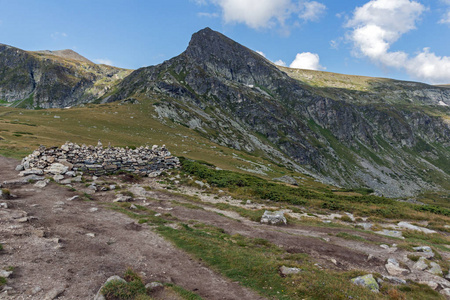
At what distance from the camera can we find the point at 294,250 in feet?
55.1

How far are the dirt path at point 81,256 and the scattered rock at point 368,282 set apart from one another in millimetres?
6305

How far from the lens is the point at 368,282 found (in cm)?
1217

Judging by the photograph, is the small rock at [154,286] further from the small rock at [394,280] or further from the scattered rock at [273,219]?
the scattered rock at [273,219]

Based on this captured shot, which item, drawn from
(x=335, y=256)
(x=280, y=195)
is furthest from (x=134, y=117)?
(x=335, y=256)

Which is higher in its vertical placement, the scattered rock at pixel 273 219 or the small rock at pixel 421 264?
the small rock at pixel 421 264

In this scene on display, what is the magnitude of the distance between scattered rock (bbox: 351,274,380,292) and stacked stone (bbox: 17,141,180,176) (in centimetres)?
3525

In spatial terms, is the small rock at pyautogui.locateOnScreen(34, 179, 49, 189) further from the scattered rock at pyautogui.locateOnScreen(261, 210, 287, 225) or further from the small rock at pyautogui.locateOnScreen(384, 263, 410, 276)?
the small rock at pyautogui.locateOnScreen(384, 263, 410, 276)

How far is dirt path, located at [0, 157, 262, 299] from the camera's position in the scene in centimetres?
989

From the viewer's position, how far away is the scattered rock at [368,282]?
1185 centimetres

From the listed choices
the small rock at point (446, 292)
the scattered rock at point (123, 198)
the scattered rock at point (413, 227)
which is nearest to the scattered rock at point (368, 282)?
the small rock at point (446, 292)

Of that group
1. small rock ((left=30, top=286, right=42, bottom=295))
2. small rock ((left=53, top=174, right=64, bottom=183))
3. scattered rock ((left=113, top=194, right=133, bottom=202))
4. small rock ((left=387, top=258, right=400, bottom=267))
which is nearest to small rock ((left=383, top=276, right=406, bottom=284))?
small rock ((left=387, top=258, right=400, bottom=267))

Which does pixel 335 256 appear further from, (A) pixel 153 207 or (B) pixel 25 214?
(B) pixel 25 214

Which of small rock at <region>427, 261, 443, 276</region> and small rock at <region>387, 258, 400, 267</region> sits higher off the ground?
small rock at <region>427, 261, 443, 276</region>

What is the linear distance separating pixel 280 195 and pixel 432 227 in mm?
19964
